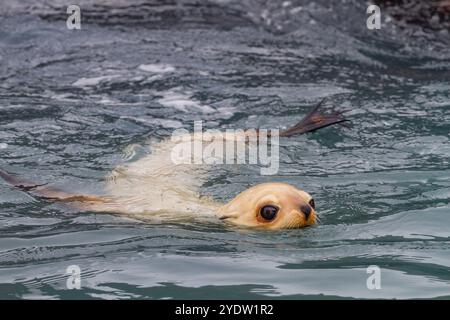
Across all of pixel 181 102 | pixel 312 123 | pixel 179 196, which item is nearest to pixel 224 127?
pixel 181 102

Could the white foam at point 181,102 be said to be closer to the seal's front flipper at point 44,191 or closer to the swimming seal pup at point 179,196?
the swimming seal pup at point 179,196

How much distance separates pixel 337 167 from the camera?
255 inches

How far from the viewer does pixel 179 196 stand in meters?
5.69

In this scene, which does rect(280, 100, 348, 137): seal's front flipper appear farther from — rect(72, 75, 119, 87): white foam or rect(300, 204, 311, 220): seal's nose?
rect(72, 75, 119, 87): white foam

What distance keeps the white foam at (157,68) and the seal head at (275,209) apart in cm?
463

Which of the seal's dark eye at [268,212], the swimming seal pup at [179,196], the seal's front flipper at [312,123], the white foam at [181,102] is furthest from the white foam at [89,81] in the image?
the seal's dark eye at [268,212]

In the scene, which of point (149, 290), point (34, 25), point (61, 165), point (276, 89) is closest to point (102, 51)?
point (34, 25)

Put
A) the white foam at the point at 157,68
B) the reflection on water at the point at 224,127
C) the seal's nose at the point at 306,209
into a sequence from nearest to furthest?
the reflection on water at the point at 224,127 → the seal's nose at the point at 306,209 → the white foam at the point at 157,68

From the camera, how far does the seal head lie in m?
4.83

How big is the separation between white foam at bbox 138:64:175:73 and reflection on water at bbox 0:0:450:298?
0.03 metres

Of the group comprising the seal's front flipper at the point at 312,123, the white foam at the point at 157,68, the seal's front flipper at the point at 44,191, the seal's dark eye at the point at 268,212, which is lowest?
the seal's dark eye at the point at 268,212

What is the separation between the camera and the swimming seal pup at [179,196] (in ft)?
16.0

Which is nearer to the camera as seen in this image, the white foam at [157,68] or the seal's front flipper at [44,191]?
the seal's front flipper at [44,191]
